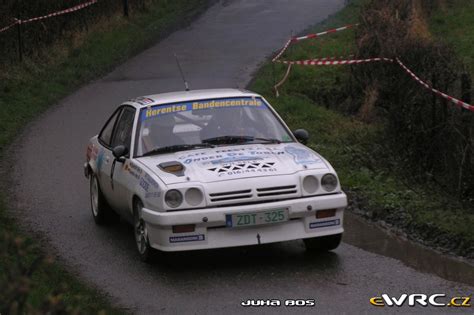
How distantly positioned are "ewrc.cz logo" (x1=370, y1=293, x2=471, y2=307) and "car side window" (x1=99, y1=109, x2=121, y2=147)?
167 inches

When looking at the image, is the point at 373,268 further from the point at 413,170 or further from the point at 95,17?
the point at 95,17

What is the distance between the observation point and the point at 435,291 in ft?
26.8

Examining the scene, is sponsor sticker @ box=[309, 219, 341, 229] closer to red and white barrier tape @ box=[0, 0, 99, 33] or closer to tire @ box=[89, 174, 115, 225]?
tire @ box=[89, 174, 115, 225]

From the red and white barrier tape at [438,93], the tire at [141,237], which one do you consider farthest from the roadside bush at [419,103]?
the tire at [141,237]

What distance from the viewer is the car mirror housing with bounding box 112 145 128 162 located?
10.1m

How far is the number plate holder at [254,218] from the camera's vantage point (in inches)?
346

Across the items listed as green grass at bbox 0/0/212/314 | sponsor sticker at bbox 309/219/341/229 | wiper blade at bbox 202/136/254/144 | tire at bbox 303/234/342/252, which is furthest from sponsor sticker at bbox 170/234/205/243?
wiper blade at bbox 202/136/254/144

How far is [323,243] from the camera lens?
9.52 metres

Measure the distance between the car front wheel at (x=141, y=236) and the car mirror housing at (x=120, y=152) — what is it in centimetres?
68

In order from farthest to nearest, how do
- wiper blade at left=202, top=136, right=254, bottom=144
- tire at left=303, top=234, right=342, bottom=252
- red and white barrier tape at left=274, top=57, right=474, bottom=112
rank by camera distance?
red and white barrier tape at left=274, top=57, right=474, bottom=112
wiper blade at left=202, top=136, right=254, bottom=144
tire at left=303, top=234, right=342, bottom=252

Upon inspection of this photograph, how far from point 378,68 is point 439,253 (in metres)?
9.18

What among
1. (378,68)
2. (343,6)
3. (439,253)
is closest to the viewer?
(439,253)

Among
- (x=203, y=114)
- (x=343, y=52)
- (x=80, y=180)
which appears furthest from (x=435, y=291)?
(x=343, y=52)

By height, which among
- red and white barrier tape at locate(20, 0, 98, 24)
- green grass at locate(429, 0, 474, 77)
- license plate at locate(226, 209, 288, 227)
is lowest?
green grass at locate(429, 0, 474, 77)
